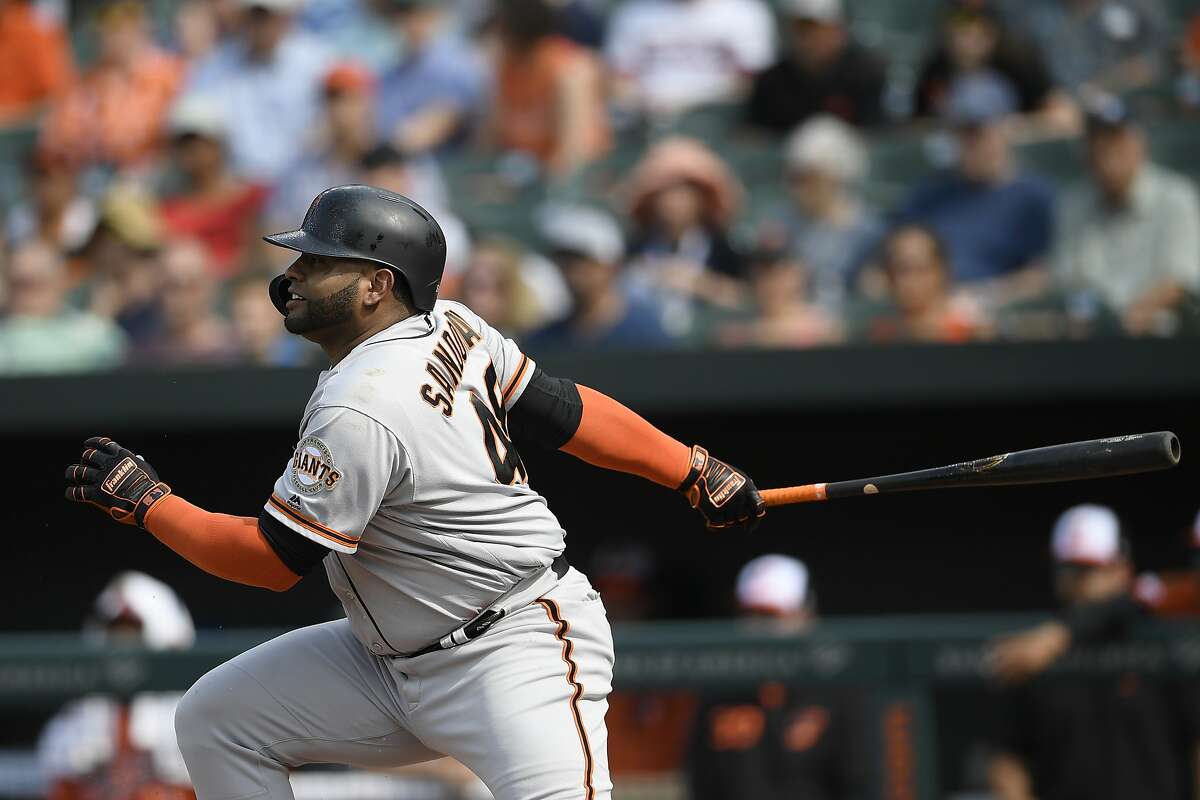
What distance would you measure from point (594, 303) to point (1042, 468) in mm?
3459

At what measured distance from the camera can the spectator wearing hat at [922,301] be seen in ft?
20.7

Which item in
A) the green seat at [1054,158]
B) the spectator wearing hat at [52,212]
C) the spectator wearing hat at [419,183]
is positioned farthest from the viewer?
the spectator wearing hat at [52,212]

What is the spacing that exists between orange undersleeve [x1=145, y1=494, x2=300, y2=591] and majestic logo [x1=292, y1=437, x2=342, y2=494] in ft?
0.44

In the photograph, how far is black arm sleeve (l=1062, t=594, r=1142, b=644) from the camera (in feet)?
16.5

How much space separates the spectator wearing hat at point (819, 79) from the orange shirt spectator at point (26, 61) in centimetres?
379

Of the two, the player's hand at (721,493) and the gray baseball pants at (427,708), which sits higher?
the player's hand at (721,493)

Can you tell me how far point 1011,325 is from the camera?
247 inches

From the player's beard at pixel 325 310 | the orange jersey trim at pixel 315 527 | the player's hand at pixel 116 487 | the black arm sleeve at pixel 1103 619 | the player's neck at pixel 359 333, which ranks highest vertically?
the player's beard at pixel 325 310

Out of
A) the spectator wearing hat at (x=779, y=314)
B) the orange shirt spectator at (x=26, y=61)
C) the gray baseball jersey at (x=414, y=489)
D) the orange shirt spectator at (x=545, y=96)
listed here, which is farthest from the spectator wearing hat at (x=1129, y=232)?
the orange shirt spectator at (x=26, y=61)

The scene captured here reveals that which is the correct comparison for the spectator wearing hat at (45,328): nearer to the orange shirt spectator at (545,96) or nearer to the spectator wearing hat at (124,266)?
the spectator wearing hat at (124,266)

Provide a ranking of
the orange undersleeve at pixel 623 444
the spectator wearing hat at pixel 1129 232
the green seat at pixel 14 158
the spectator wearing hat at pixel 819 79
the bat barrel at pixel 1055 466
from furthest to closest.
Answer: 1. the green seat at pixel 14 158
2. the spectator wearing hat at pixel 819 79
3. the spectator wearing hat at pixel 1129 232
4. the orange undersleeve at pixel 623 444
5. the bat barrel at pixel 1055 466

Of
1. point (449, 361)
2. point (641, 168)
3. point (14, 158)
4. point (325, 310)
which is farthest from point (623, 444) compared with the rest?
point (14, 158)

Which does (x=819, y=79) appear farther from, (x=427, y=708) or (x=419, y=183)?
(x=427, y=708)

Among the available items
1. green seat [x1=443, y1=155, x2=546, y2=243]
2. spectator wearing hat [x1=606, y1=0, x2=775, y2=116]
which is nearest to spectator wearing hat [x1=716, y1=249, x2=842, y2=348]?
green seat [x1=443, y1=155, x2=546, y2=243]
